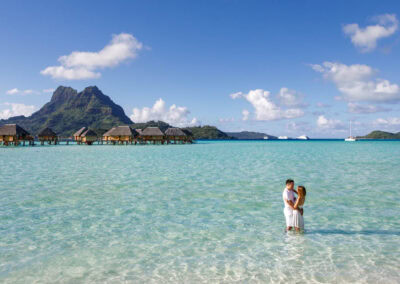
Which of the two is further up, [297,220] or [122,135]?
[122,135]

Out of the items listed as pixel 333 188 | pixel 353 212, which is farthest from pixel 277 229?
pixel 333 188

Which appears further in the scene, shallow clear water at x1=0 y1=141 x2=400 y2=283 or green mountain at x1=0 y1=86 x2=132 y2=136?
green mountain at x1=0 y1=86 x2=132 y2=136

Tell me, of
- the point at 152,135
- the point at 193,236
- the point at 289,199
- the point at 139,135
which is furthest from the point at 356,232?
the point at 139,135

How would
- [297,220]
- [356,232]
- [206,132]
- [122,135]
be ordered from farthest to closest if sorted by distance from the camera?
[206,132] → [122,135] → [356,232] → [297,220]

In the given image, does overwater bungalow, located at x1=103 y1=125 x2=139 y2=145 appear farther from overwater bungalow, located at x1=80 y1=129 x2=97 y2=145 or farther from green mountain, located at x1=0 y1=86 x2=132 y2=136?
green mountain, located at x1=0 y1=86 x2=132 y2=136

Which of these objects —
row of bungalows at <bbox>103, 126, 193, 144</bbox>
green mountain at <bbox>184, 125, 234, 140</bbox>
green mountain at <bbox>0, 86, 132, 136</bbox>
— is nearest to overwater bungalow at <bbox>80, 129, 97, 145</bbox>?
row of bungalows at <bbox>103, 126, 193, 144</bbox>

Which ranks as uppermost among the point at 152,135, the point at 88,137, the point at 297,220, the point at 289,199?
the point at 152,135

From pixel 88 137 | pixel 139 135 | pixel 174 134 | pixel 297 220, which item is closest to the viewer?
pixel 297 220

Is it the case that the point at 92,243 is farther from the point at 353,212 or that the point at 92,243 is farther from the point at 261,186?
the point at 261,186

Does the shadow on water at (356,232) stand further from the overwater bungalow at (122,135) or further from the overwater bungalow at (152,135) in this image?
the overwater bungalow at (152,135)

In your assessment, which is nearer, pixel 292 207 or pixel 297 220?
pixel 292 207

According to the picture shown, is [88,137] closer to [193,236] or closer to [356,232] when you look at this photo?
[193,236]

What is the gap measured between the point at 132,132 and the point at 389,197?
57331 mm

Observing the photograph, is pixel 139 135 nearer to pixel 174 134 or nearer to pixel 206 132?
A: pixel 174 134
